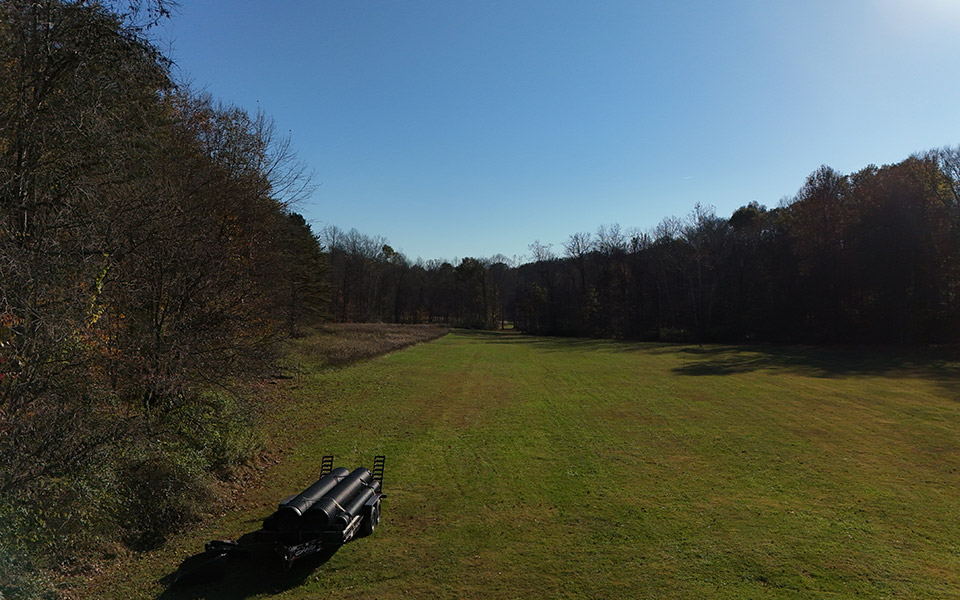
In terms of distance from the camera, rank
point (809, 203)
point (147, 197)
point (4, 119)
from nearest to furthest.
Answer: point (4, 119)
point (147, 197)
point (809, 203)

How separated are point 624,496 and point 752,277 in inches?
2295

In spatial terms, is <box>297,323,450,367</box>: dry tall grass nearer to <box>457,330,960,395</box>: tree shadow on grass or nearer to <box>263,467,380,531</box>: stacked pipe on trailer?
<box>457,330,960,395</box>: tree shadow on grass

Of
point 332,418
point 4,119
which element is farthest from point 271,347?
point 4,119

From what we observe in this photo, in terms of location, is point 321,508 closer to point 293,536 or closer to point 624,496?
point 293,536

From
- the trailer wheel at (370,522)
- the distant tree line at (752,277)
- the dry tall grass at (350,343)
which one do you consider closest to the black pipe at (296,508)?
the trailer wheel at (370,522)

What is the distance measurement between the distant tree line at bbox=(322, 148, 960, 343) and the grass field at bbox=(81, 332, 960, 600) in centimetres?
2504

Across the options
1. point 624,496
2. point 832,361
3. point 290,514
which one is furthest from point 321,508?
point 832,361

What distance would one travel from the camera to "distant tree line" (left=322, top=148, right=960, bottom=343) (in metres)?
41.4

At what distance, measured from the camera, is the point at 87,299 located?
6.47 metres

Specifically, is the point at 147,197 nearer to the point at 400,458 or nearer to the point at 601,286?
the point at 400,458

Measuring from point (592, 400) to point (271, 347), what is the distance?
42.1ft

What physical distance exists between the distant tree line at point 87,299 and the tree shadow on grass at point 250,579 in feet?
5.49

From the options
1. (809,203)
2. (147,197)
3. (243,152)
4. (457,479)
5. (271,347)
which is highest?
(809,203)

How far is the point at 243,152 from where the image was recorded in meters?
17.4
